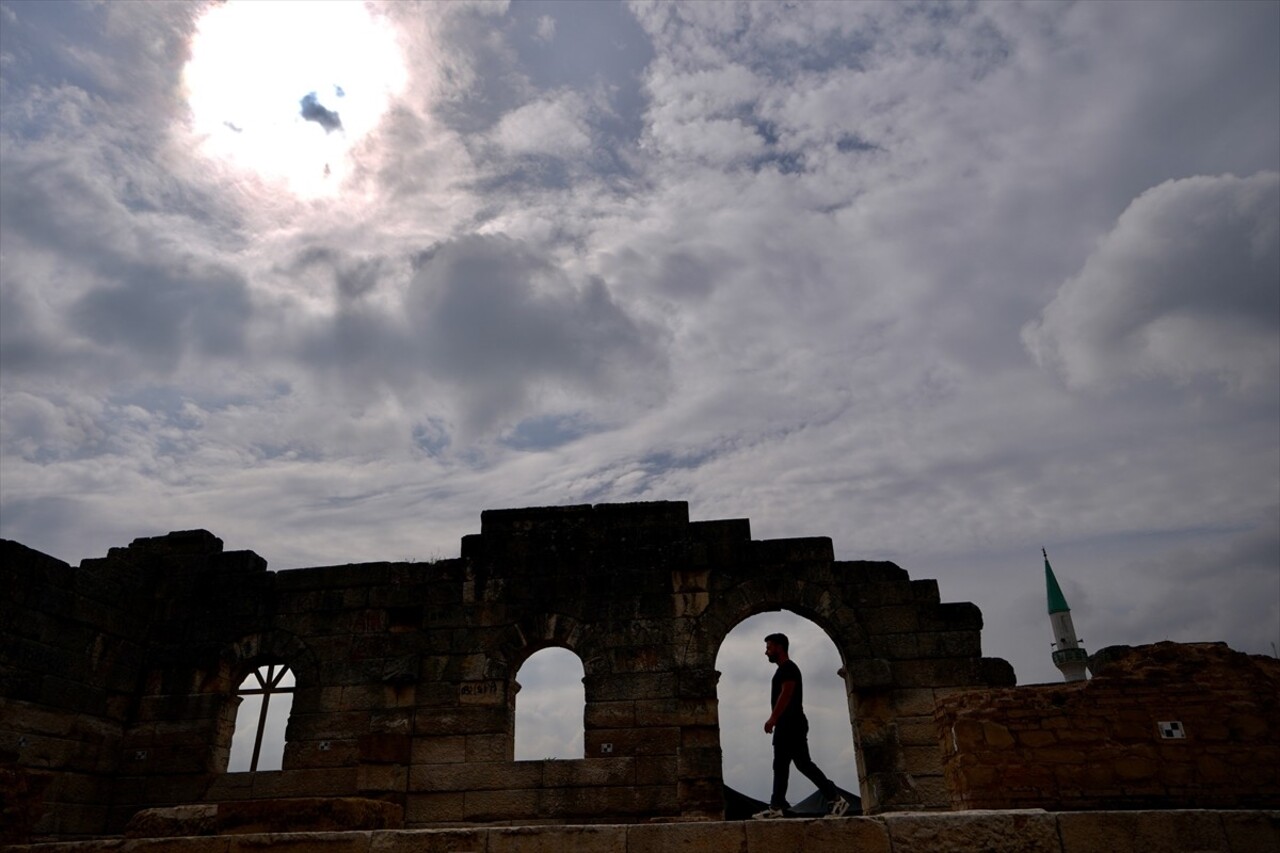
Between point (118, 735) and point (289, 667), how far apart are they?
246 centimetres

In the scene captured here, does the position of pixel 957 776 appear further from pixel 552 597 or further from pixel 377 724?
pixel 377 724

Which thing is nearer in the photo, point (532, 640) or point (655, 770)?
point (655, 770)

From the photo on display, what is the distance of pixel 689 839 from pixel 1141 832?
9.01ft

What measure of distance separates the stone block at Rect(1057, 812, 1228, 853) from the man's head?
353 centimetres

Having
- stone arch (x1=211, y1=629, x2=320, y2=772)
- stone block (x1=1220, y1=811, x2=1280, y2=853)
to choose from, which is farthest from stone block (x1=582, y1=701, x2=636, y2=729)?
stone block (x1=1220, y1=811, x2=1280, y2=853)

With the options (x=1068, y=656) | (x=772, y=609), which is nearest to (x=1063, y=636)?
(x=1068, y=656)

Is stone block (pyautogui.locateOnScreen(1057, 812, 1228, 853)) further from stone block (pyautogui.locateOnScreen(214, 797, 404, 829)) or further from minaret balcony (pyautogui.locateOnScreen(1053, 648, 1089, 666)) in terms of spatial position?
minaret balcony (pyautogui.locateOnScreen(1053, 648, 1089, 666))

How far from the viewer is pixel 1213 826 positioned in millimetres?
5223

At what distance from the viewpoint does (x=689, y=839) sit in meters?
5.56

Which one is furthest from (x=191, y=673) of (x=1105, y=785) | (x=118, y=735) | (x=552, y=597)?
(x=1105, y=785)

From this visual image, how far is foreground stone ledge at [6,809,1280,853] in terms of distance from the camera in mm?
5219

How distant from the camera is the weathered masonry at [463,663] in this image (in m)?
10.8

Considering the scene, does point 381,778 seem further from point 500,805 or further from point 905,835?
point 905,835

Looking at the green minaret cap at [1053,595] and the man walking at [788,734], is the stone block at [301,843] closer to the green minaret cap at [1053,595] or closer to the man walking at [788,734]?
the man walking at [788,734]
